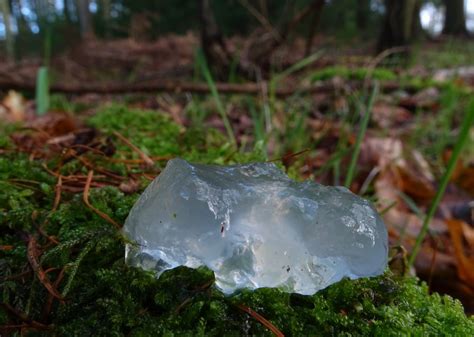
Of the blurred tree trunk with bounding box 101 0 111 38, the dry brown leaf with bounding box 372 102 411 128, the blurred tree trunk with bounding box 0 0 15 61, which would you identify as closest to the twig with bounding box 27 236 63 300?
the dry brown leaf with bounding box 372 102 411 128

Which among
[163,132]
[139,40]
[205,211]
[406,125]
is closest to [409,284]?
[205,211]

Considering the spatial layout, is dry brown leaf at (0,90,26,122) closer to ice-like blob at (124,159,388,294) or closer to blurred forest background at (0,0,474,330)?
blurred forest background at (0,0,474,330)

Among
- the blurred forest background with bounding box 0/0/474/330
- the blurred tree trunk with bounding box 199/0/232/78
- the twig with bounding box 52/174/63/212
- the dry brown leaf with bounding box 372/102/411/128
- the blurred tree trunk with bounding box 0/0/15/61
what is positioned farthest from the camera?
the blurred tree trunk with bounding box 0/0/15/61

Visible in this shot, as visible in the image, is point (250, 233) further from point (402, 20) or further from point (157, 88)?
point (402, 20)

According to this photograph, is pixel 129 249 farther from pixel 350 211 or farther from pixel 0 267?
pixel 350 211

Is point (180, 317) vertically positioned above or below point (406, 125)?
above

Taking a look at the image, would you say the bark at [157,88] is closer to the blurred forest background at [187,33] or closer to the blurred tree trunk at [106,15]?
the blurred forest background at [187,33]

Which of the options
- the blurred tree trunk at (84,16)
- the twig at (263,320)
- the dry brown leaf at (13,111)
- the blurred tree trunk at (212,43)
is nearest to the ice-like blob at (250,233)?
the twig at (263,320)
